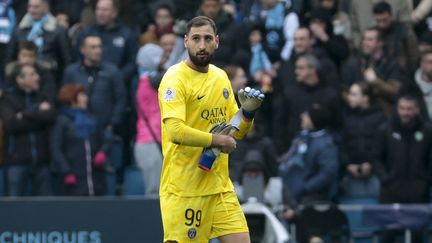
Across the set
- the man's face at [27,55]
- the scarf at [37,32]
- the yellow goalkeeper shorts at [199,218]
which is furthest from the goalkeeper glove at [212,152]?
the scarf at [37,32]

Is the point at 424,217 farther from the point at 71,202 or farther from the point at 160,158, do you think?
the point at 71,202

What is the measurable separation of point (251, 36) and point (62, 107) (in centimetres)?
286

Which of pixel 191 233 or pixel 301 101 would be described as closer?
pixel 191 233

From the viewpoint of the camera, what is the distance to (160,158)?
50.7ft

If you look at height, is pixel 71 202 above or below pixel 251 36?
below

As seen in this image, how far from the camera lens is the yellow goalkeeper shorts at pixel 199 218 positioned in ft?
33.1

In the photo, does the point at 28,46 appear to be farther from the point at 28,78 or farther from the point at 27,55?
the point at 28,78

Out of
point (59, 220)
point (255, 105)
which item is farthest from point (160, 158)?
point (255, 105)

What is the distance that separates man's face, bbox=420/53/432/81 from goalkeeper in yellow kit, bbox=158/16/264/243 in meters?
6.54

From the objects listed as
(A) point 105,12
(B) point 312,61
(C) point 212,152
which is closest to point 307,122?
(B) point 312,61

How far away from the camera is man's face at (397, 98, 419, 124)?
1541 centimetres

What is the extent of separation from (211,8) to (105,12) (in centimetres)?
140

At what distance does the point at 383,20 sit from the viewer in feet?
56.4

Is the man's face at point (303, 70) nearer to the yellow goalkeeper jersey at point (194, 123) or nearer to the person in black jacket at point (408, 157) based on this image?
the person in black jacket at point (408, 157)
